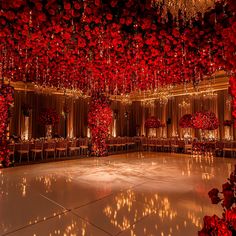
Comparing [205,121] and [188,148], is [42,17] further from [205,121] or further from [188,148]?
[188,148]

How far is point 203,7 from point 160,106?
1070 centimetres

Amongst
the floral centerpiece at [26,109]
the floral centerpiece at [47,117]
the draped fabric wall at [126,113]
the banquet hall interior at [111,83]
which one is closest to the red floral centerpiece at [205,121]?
the banquet hall interior at [111,83]

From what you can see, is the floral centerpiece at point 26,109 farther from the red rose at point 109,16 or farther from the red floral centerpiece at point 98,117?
the red rose at point 109,16

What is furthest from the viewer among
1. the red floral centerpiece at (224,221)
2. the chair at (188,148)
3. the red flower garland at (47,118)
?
the chair at (188,148)

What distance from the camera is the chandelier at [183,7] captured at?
3.46 meters

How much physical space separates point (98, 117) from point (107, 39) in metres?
5.10

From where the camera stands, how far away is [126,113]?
14.8 metres

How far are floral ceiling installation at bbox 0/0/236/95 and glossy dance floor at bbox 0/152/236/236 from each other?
7.87 feet

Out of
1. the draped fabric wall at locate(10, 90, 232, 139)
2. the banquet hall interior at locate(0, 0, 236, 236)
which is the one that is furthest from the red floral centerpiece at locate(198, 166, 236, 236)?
the draped fabric wall at locate(10, 90, 232, 139)

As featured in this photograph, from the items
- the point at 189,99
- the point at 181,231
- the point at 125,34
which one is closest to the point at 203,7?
the point at 125,34

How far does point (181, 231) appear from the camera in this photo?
112 inches

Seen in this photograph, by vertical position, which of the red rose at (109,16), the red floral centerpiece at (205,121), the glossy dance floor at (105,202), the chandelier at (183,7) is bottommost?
the glossy dance floor at (105,202)

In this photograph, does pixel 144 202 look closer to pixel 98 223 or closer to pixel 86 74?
pixel 98 223

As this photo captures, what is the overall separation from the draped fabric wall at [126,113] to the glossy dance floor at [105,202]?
5.10 metres
